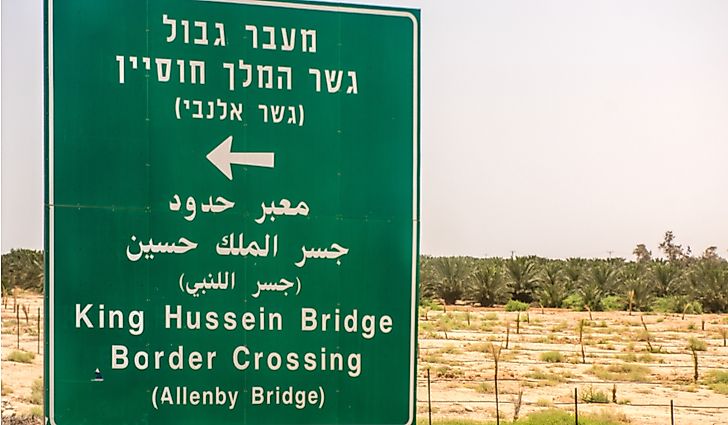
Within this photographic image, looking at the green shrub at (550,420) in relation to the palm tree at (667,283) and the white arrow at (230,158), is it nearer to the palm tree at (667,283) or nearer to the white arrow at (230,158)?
the palm tree at (667,283)

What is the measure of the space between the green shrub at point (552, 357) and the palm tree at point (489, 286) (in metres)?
3.47

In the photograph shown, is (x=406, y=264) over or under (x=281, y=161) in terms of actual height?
under

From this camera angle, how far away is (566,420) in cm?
1964

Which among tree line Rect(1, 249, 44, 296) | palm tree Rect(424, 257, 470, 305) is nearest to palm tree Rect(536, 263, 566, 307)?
palm tree Rect(424, 257, 470, 305)

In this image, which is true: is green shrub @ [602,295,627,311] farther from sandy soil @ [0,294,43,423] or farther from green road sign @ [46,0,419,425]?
green road sign @ [46,0,419,425]

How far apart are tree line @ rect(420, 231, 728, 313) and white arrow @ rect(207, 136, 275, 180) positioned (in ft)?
70.9

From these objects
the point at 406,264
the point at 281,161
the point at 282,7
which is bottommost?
the point at 406,264

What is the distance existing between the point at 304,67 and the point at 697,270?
24517 millimetres

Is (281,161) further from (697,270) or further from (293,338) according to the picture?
(697,270)

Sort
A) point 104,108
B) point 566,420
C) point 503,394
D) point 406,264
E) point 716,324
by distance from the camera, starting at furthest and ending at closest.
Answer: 1. point 716,324
2. point 503,394
3. point 566,420
4. point 406,264
5. point 104,108

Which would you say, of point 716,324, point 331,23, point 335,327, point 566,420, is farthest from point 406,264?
point 716,324

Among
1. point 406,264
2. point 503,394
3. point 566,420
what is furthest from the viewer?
point 503,394

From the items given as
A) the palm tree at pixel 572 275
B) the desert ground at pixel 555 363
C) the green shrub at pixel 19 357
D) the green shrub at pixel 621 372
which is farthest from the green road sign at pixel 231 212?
the palm tree at pixel 572 275

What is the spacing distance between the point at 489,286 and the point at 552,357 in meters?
3.68
